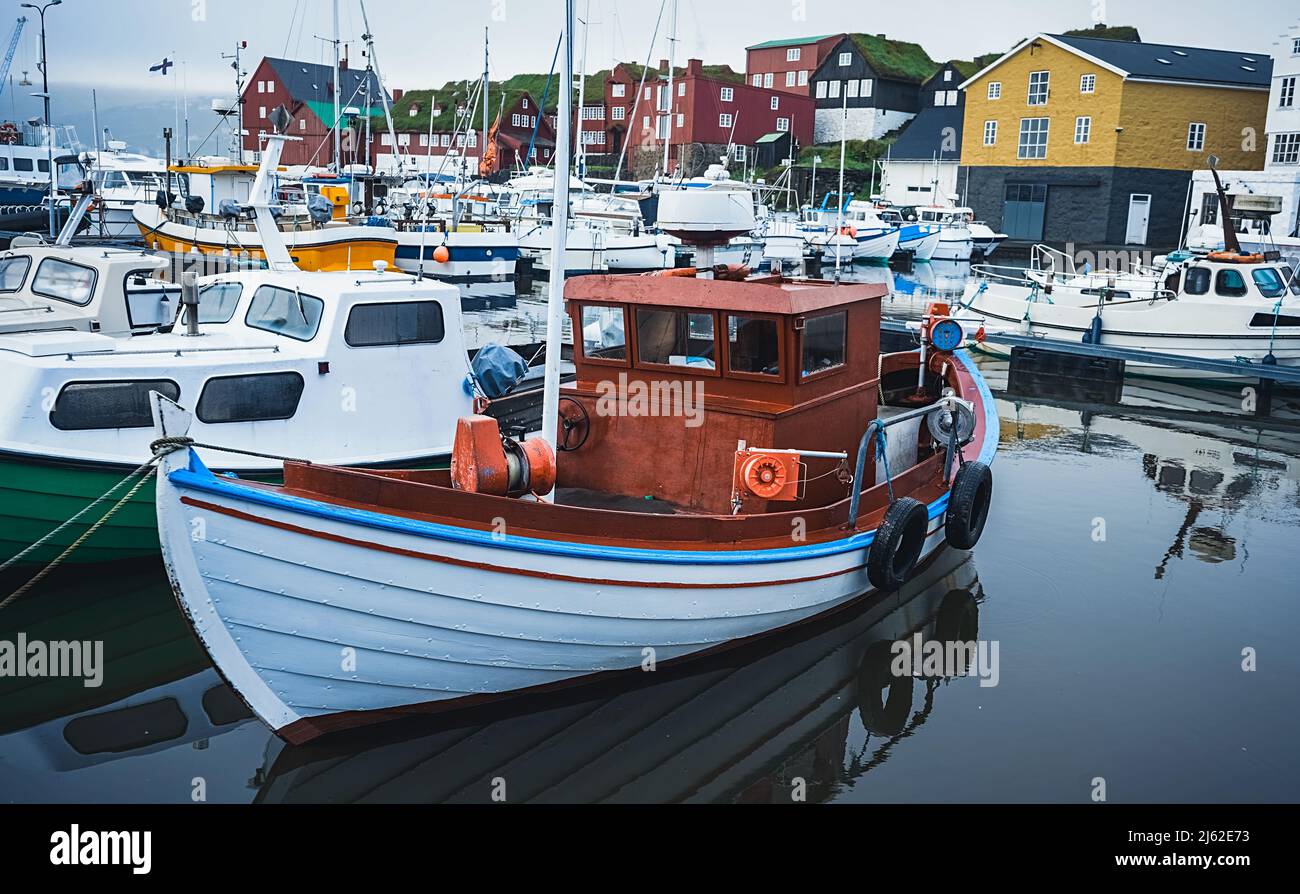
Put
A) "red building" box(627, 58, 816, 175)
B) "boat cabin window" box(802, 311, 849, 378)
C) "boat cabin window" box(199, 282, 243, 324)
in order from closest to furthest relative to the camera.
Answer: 1. "boat cabin window" box(802, 311, 849, 378)
2. "boat cabin window" box(199, 282, 243, 324)
3. "red building" box(627, 58, 816, 175)

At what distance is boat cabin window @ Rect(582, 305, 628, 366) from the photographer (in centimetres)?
909

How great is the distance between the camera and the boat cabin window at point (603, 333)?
9094mm

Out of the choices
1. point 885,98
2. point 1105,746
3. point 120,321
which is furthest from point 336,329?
point 885,98

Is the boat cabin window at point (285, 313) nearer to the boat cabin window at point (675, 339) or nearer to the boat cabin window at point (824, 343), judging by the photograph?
the boat cabin window at point (675, 339)

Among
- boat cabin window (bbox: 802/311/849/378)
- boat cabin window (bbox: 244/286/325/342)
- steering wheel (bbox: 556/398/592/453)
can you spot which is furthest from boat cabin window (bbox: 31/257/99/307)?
boat cabin window (bbox: 802/311/849/378)

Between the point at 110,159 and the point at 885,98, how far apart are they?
162ft

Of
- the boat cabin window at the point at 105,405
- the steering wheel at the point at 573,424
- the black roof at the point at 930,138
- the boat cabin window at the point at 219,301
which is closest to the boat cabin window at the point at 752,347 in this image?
the steering wheel at the point at 573,424

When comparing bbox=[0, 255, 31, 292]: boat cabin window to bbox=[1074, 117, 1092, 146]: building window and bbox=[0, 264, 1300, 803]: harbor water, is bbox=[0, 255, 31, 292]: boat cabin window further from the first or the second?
bbox=[1074, 117, 1092, 146]: building window

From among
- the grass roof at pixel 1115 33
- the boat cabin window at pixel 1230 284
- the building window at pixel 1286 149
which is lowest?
the boat cabin window at pixel 1230 284

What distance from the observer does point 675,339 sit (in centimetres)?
884

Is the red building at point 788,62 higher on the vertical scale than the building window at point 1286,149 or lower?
higher

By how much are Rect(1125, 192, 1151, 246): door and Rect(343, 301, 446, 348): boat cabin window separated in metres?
44.0

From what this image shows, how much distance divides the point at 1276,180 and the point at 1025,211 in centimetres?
1415

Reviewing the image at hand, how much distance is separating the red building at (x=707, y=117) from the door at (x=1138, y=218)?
78.0ft
